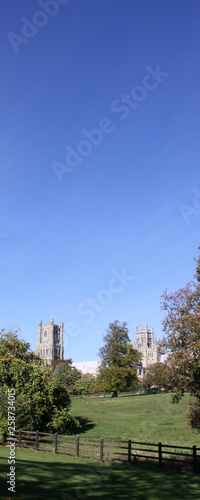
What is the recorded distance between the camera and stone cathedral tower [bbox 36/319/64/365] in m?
189

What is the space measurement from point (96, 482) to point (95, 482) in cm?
4

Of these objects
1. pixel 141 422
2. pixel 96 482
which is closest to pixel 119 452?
pixel 96 482

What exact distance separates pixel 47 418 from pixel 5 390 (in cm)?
468

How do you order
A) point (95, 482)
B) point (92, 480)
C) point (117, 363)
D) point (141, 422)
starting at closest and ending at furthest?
point (95, 482) < point (92, 480) < point (141, 422) < point (117, 363)

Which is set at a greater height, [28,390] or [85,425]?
[28,390]

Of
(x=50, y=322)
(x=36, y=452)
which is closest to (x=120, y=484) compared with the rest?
(x=36, y=452)

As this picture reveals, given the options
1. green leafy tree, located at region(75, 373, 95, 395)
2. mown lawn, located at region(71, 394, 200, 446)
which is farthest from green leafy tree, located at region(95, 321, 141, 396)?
green leafy tree, located at region(75, 373, 95, 395)

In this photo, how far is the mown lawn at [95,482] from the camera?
464 inches

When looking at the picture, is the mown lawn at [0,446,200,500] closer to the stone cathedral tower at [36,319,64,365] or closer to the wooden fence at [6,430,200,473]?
the wooden fence at [6,430,200,473]

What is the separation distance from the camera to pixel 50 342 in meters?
190

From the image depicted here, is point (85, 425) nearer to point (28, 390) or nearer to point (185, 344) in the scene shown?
point (28, 390)

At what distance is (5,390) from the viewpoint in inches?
1192

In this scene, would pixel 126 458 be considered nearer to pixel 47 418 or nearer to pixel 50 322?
pixel 47 418

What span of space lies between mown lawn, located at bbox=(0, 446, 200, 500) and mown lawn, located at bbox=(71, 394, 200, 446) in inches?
489
